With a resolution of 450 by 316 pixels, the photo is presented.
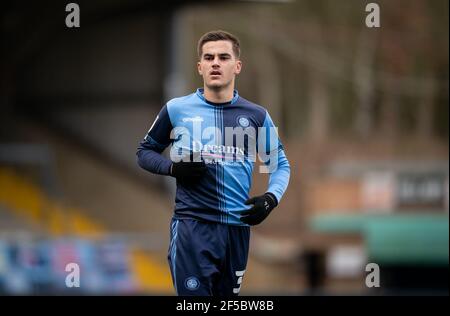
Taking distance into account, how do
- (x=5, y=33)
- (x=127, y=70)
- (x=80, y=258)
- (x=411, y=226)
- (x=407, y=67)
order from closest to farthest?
(x=80, y=258)
(x=411, y=226)
(x=5, y=33)
(x=127, y=70)
(x=407, y=67)

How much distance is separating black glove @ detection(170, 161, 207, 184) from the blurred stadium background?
11.3 m

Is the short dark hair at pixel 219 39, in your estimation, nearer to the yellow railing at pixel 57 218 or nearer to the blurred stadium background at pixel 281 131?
the blurred stadium background at pixel 281 131

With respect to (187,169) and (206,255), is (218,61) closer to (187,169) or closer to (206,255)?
(187,169)

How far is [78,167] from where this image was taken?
22.6 meters

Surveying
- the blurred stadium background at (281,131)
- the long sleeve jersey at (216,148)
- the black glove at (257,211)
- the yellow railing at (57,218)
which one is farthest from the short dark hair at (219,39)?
the yellow railing at (57,218)

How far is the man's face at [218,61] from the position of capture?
4996 millimetres

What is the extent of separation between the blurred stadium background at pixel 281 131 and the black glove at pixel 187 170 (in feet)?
37.0

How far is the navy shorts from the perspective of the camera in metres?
5.16

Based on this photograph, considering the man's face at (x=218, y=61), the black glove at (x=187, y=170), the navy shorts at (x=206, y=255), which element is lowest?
the navy shorts at (x=206, y=255)

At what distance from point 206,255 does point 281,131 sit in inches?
846

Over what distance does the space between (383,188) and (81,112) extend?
7.17 m

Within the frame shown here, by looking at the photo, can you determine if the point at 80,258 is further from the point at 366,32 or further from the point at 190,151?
the point at 366,32

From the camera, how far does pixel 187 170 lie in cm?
499

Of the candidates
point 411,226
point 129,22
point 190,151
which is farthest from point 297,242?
point 190,151
